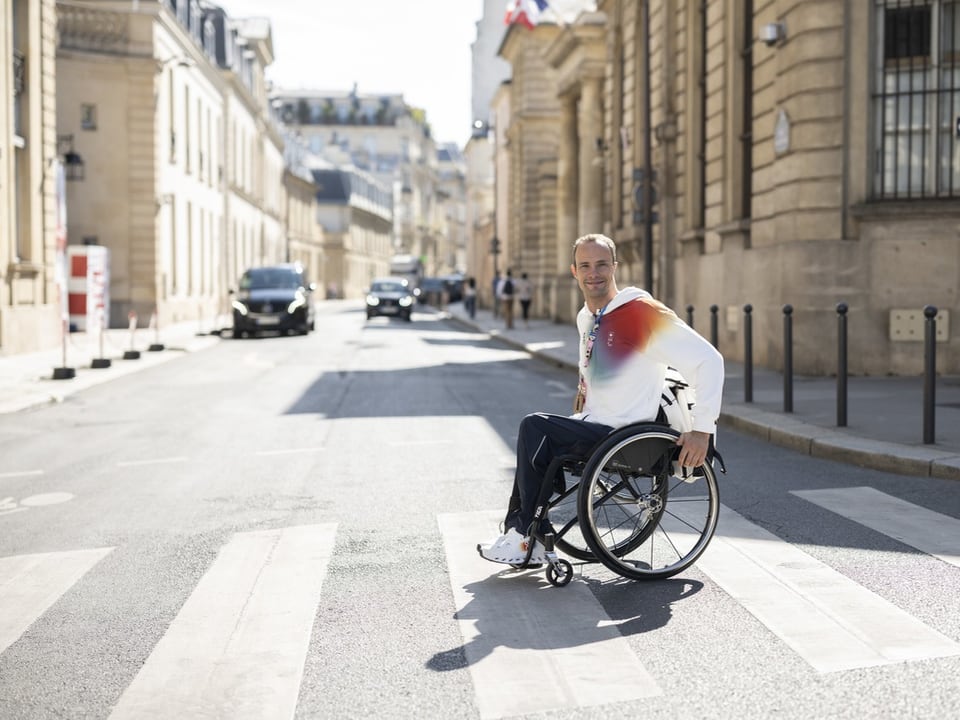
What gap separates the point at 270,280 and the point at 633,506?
27933mm

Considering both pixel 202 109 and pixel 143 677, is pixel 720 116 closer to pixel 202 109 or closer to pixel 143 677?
pixel 143 677

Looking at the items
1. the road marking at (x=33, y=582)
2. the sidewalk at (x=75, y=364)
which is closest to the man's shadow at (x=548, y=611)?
the road marking at (x=33, y=582)

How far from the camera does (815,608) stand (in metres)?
4.58

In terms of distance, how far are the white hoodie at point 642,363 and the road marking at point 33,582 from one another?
235 cm

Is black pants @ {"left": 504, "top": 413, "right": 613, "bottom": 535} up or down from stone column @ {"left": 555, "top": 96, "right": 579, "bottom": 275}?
down

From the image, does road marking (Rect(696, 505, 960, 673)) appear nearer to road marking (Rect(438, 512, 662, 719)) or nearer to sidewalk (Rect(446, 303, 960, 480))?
road marking (Rect(438, 512, 662, 719))

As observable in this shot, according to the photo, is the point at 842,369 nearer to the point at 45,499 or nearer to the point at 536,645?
the point at 45,499

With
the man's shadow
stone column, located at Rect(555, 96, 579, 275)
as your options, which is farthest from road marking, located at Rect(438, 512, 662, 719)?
stone column, located at Rect(555, 96, 579, 275)

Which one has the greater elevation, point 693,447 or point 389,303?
point 389,303

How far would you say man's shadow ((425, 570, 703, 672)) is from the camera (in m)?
4.22

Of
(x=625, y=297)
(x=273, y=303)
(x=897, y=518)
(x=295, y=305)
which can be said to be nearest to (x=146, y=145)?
(x=273, y=303)

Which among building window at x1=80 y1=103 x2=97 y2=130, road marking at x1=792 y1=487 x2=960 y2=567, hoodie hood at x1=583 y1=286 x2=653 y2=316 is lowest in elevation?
road marking at x1=792 y1=487 x2=960 y2=567

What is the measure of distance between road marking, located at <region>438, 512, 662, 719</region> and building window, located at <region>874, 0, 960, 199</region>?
11.2 m

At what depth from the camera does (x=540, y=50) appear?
50281 mm
